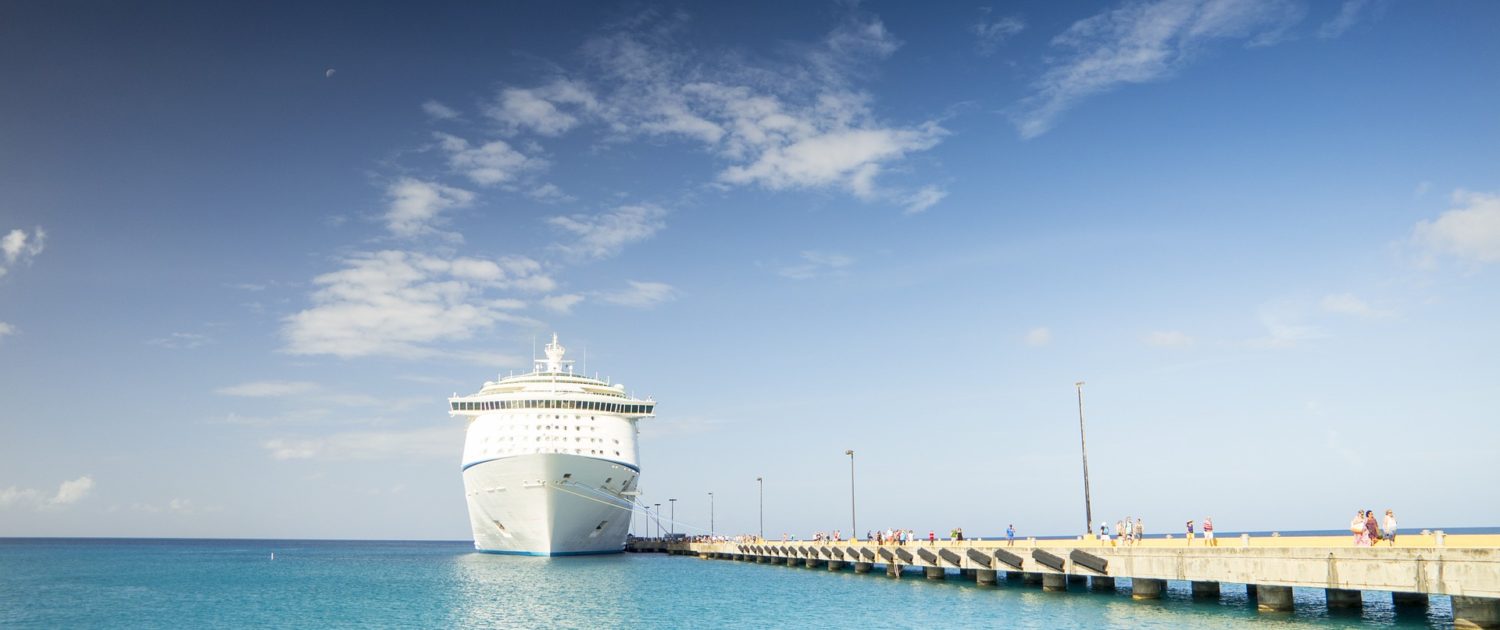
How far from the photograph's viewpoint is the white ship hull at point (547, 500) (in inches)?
2490

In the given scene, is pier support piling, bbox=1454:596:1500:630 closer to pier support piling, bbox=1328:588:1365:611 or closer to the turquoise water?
the turquoise water

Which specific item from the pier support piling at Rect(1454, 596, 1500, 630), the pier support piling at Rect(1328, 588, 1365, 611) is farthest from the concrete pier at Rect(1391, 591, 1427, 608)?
the pier support piling at Rect(1454, 596, 1500, 630)

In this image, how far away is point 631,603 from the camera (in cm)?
4159

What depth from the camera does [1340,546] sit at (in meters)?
26.3

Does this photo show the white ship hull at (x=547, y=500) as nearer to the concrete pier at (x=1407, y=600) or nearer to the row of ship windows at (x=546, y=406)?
the row of ship windows at (x=546, y=406)

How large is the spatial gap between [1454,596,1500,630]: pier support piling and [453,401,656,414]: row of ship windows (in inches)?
2162

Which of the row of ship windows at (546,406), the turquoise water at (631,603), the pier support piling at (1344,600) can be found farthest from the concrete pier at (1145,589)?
the row of ship windows at (546,406)

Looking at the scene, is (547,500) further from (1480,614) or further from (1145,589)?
(1480,614)

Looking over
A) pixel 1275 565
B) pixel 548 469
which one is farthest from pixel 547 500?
pixel 1275 565

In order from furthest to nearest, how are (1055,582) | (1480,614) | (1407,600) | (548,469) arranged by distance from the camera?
(548,469) < (1055,582) < (1407,600) < (1480,614)

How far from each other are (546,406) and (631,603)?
29565 millimetres

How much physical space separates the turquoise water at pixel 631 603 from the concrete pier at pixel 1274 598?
0.58m

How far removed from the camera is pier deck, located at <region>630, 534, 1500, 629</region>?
912 inches

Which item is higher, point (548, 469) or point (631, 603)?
point (548, 469)
